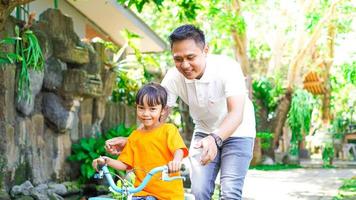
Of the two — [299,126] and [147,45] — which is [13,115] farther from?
[299,126]

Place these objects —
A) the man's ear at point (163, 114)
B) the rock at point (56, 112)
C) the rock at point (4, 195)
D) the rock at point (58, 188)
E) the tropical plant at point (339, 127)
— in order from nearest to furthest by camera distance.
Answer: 1. the man's ear at point (163, 114)
2. the rock at point (4, 195)
3. the rock at point (58, 188)
4. the rock at point (56, 112)
5. the tropical plant at point (339, 127)

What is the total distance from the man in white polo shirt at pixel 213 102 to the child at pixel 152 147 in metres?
0.23

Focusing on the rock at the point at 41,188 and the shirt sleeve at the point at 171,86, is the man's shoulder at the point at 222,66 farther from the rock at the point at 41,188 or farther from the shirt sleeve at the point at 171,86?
the rock at the point at 41,188

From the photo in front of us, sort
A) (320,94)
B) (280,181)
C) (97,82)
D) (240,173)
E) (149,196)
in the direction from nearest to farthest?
1. (149,196)
2. (240,173)
3. (97,82)
4. (280,181)
5. (320,94)

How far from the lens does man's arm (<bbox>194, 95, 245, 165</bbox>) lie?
3.21 metres

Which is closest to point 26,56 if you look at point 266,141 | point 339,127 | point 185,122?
point 185,122

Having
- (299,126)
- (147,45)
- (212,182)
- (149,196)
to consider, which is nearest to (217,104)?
(212,182)

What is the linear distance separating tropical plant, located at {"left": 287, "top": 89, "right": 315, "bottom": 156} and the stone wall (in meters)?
8.70

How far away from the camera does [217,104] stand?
4.08 meters

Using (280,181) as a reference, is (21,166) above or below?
above

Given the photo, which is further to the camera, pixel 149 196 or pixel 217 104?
pixel 217 104

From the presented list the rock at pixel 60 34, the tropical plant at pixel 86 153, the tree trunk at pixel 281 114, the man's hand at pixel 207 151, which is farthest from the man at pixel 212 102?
the tree trunk at pixel 281 114

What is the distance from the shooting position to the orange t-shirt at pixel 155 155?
350 centimetres

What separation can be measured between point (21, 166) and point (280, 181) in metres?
5.76
